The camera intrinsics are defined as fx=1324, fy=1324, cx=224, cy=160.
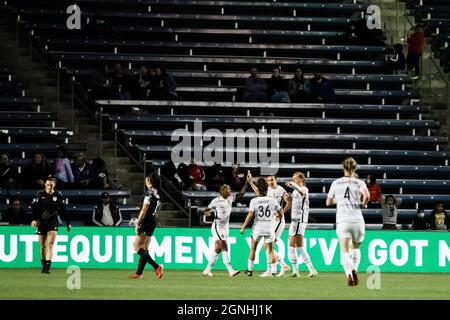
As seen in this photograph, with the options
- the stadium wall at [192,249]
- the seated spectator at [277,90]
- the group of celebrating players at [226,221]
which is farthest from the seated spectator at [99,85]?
the group of celebrating players at [226,221]

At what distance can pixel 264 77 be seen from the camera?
123 feet

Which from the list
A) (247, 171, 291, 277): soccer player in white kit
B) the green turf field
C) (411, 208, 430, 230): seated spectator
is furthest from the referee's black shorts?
(411, 208, 430, 230): seated spectator

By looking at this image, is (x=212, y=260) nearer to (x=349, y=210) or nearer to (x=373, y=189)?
(x=349, y=210)

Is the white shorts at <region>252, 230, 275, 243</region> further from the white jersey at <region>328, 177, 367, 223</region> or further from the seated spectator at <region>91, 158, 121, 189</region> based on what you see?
the seated spectator at <region>91, 158, 121, 189</region>

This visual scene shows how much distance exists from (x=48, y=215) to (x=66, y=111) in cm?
837

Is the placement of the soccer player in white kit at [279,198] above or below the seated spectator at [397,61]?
below

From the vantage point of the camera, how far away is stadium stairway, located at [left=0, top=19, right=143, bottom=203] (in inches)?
1345

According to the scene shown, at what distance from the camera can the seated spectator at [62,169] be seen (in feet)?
105

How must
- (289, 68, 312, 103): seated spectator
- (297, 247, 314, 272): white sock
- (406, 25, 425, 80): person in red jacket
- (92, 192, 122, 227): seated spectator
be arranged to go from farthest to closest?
(406, 25, 425, 80): person in red jacket < (289, 68, 312, 103): seated spectator < (92, 192, 122, 227): seated spectator < (297, 247, 314, 272): white sock

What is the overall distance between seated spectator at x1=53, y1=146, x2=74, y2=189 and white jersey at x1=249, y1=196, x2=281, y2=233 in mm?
6294

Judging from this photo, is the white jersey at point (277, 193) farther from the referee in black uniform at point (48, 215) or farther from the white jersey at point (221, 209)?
the referee in black uniform at point (48, 215)

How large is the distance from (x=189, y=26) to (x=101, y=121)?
5659 mm

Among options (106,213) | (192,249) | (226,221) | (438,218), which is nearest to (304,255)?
(226,221)

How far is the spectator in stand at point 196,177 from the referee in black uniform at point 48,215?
6.14 meters
